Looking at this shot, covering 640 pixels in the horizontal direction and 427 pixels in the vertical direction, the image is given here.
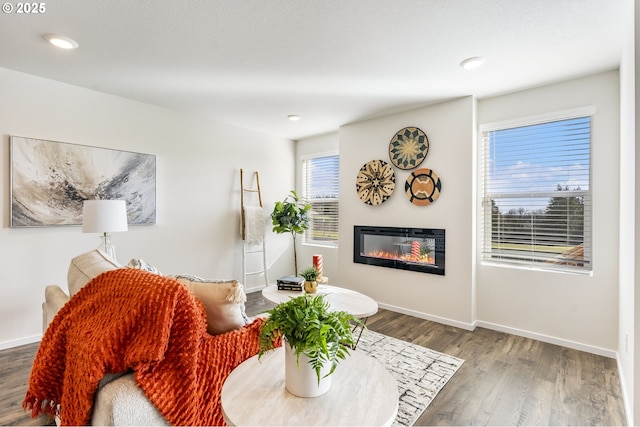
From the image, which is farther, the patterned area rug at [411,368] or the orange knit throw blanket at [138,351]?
the patterned area rug at [411,368]

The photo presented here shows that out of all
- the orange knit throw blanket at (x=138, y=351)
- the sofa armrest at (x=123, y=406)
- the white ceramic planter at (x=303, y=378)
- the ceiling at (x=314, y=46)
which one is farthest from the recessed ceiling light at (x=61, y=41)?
the white ceramic planter at (x=303, y=378)

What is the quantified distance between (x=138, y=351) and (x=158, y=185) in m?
2.86

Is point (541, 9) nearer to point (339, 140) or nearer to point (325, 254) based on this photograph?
point (339, 140)

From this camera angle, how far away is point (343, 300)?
8.14 ft

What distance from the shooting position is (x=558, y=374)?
2.31 m

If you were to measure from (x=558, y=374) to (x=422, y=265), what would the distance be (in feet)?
4.94

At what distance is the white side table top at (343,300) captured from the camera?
225 cm

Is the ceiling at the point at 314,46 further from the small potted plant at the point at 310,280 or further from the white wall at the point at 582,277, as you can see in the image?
the small potted plant at the point at 310,280

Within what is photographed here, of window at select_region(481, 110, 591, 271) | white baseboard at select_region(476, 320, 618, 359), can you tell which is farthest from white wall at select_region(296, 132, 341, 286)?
window at select_region(481, 110, 591, 271)

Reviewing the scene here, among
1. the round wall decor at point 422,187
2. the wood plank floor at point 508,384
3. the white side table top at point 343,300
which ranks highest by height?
the round wall decor at point 422,187

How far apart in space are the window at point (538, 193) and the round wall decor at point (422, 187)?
0.49 m

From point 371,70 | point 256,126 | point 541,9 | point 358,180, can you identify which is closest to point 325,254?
point 358,180

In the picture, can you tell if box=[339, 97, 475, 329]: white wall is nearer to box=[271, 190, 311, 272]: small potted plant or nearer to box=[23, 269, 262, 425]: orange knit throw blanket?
box=[271, 190, 311, 272]: small potted plant

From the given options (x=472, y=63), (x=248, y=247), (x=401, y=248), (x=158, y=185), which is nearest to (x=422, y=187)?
(x=401, y=248)
